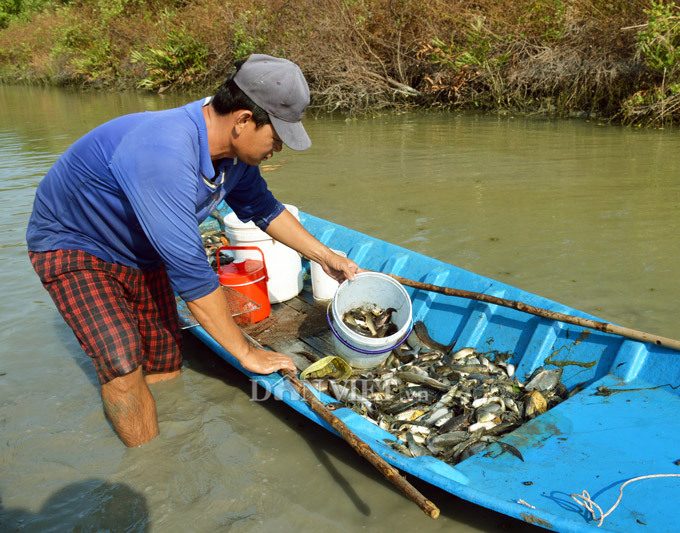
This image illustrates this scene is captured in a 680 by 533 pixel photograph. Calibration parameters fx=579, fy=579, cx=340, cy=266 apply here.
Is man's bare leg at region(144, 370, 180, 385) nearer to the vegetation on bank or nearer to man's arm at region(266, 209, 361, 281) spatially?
man's arm at region(266, 209, 361, 281)

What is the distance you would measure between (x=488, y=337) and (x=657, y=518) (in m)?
1.74

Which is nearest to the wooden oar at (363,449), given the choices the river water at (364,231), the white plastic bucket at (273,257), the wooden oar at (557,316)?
the river water at (364,231)

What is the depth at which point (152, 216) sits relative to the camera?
257 centimetres

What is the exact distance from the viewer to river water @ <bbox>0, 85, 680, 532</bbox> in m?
3.20

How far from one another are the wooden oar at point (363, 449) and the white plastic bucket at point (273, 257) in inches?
61.8

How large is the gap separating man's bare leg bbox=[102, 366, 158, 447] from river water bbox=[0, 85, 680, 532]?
0.37 ft

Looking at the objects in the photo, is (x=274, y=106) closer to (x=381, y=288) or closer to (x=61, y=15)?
(x=381, y=288)

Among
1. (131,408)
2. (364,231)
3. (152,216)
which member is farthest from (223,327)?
(364,231)

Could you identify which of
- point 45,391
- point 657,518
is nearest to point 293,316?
point 45,391

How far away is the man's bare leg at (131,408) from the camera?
3.32 m

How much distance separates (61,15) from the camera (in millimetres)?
33375

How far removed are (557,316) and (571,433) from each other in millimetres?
791

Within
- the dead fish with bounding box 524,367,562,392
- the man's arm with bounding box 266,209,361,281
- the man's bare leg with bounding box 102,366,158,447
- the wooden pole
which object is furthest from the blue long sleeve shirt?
the dead fish with bounding box 524,367,562,392

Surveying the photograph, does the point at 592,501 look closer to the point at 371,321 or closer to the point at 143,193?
the point at 371,321
